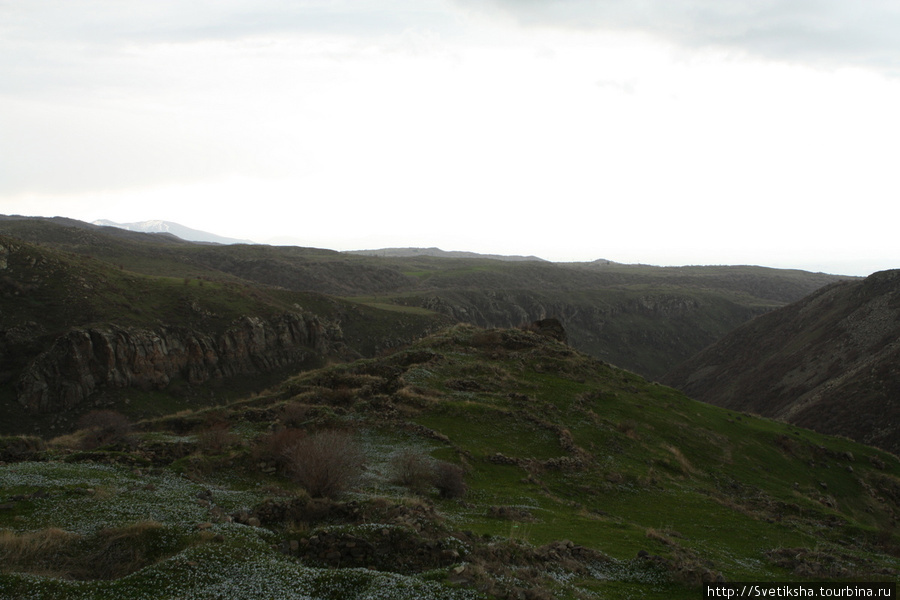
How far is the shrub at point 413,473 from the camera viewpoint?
20.6 m

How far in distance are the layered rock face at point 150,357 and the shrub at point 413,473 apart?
4358 cm

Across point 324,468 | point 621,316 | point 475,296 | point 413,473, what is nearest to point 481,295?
point 475,296

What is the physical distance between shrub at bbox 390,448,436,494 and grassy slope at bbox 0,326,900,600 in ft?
2.61

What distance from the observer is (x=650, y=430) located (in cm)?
3253

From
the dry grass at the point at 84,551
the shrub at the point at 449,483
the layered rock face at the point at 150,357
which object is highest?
the dry grass at the point at 84,551

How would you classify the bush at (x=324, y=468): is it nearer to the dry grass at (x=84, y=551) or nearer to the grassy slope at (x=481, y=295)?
the dry grass at (x=84, y=551)

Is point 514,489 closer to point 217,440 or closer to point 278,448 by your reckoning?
point 278,448

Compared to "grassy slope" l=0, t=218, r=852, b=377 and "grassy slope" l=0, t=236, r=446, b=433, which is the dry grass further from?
"grassy slope" l=0, t=218, r=852, b=377

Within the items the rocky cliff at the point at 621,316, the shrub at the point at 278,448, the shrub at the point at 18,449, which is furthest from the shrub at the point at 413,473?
the rocky cliff at the point at 621,316

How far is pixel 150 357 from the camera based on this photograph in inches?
2189

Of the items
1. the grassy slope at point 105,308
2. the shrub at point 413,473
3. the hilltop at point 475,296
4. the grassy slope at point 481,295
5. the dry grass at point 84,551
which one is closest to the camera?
the dry grass at point 84,551

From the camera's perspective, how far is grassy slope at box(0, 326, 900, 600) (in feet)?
39.4

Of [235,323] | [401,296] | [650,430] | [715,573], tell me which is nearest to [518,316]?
[401,296]

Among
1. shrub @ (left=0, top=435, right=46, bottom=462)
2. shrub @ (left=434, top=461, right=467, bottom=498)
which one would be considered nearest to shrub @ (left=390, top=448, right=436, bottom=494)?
shrub @ (left=434, top=461, right=467, bottom=498)
